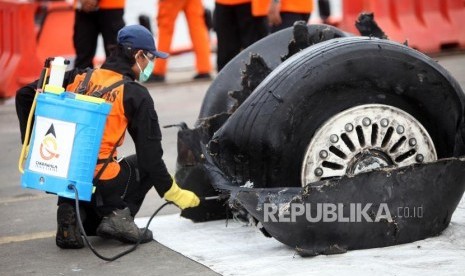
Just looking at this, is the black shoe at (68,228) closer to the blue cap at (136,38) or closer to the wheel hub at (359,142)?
the blue cap at (136,38)

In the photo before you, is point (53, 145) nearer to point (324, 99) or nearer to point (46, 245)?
point (46, 245)

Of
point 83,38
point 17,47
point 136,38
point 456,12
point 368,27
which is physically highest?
point 456,12

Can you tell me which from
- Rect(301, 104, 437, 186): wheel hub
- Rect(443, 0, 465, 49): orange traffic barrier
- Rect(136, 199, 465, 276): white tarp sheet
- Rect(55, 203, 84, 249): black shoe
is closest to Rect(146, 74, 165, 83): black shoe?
Rect(443, 0, 465, 49): orange traffic barrier

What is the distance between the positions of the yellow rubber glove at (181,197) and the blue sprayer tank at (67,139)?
1.33 ft

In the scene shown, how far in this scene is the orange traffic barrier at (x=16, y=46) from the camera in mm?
12023

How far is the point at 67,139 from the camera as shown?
5332 mm

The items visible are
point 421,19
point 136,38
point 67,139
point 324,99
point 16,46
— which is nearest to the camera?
point 324,99

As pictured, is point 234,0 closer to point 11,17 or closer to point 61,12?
point 11,17

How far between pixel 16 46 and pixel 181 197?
717cm

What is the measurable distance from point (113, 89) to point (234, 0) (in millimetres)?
5152

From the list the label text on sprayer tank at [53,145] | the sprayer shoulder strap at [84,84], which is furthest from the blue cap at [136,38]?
the label text on sprayer tank at [53,145]

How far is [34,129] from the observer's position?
5406 millimetres

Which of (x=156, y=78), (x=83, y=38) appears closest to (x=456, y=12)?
(x=156, y=78)

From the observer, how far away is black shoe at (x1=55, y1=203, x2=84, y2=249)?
219 inches
